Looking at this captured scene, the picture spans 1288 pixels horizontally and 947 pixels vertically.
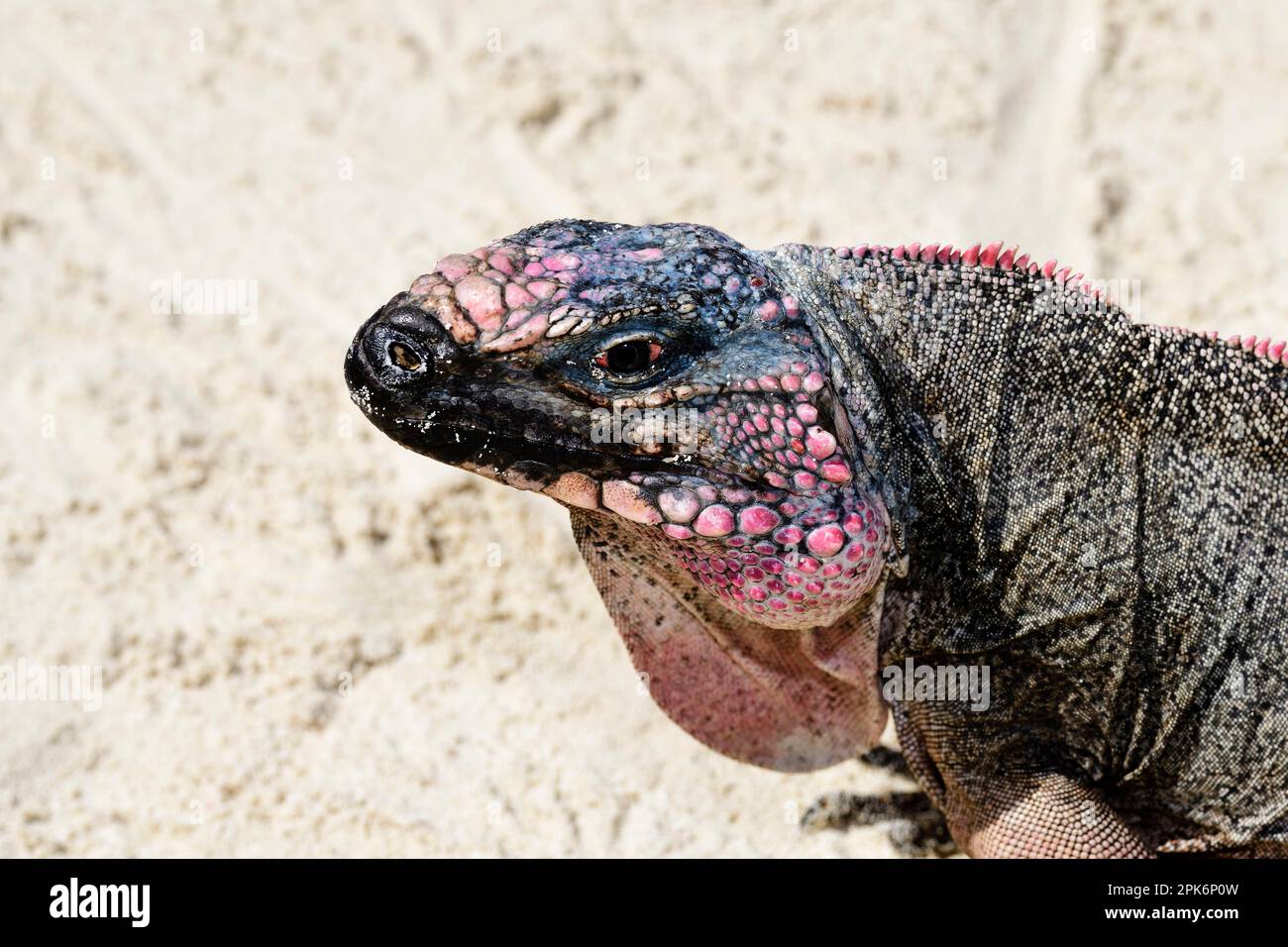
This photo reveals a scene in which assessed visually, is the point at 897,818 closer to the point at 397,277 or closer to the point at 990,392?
the point at 990,392

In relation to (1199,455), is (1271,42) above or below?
above

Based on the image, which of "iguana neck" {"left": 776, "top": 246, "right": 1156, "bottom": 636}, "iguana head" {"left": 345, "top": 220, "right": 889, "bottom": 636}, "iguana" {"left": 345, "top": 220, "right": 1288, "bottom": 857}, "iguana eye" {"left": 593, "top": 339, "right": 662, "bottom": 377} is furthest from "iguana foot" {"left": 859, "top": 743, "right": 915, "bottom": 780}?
"iguana eye" {"left": 593, "top": 339, "right": 662, "bottom": 377}

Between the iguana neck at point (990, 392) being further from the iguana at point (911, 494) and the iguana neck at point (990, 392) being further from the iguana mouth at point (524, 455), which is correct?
the iguana mouth at point (524, 455)

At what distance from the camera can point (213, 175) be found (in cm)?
711

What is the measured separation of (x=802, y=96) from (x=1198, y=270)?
2.26 meters

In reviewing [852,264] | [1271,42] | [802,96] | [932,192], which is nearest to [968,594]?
[852,264]

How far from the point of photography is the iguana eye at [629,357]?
313 centimetres

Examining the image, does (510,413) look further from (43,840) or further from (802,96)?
(802,96)

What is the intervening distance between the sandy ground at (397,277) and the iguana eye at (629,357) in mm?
2088

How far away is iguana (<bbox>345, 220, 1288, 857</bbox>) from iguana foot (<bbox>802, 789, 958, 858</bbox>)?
2.17ft

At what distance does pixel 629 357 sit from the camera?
314 cm

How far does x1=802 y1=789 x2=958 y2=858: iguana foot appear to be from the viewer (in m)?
4.62

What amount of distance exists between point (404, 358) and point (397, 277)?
11.6 ft

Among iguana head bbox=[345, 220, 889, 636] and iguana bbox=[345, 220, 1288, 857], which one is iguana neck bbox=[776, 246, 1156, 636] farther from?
iguana head bbox=[345, 220, 889, 636]
